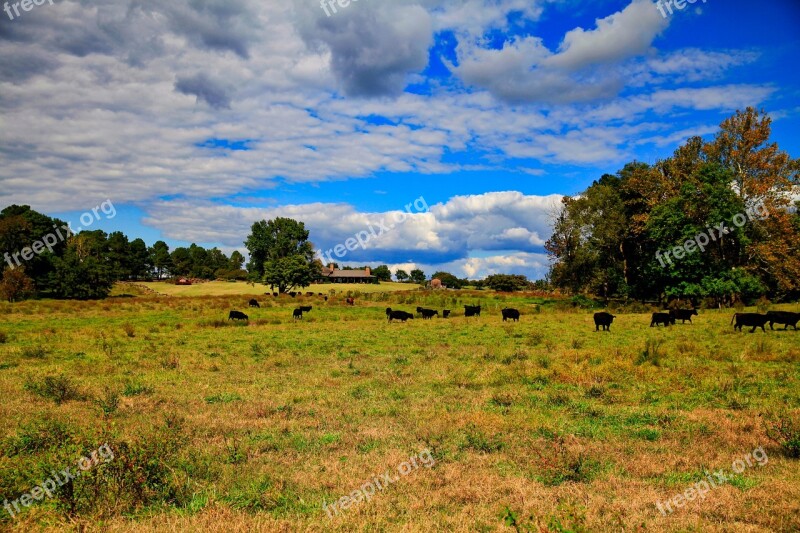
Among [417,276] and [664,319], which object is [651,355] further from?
[417,276]

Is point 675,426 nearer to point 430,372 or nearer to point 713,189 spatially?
point 430,372

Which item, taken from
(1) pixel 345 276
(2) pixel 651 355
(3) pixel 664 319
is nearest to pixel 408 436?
(2) pixel 651 355

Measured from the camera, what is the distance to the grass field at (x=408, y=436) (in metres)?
6.23

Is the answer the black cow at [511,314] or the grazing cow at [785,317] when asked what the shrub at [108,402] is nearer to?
the black cow at [511,314]

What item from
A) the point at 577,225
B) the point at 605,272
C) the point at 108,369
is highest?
the point at 577,225

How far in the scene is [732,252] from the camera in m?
48.7

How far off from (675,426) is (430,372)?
320 inches

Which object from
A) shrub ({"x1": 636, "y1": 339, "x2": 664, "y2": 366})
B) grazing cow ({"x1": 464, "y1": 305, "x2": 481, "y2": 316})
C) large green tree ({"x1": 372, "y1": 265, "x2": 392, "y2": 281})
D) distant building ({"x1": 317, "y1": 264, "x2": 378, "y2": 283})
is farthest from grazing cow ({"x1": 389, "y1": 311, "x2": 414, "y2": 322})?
large green tree ({"x1": 372, "y1": 265, "x2": 392, "y2": 281})

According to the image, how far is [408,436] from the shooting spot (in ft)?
31.4

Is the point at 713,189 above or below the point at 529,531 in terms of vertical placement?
above

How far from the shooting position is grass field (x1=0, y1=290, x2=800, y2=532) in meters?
6.23

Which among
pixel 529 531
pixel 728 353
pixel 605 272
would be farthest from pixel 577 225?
pixel 529 531

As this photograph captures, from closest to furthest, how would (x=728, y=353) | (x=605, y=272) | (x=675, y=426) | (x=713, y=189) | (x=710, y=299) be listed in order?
(x=675, y=426)
(x=728, y=353)
(x=713, y=189)
(x=710, y=299)
(x=605, y=272)

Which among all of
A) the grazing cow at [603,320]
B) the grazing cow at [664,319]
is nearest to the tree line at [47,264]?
the grazing cow at [603,320]
